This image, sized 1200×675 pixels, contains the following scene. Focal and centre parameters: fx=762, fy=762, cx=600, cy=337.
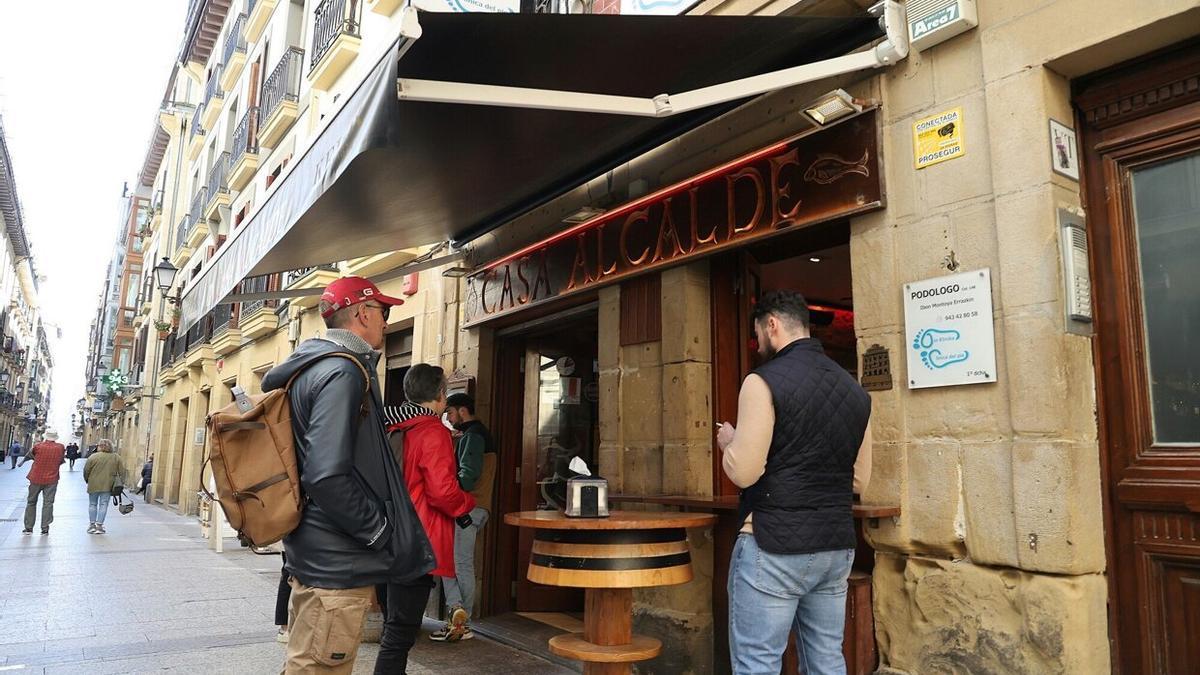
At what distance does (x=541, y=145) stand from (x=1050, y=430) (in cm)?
329

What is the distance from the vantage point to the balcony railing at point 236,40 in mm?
18734

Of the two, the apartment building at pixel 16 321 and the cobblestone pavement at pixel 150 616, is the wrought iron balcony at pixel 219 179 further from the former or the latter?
the apartment building at pixel 16 321

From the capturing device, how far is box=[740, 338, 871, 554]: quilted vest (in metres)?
2.71

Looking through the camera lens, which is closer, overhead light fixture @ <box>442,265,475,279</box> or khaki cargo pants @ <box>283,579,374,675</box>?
khaki cargo pants @ <box>283,579,374,675</box>

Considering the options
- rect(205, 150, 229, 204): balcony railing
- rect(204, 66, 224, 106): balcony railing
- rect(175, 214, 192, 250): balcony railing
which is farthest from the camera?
rect(175, 214, 192, 250): balcony railing

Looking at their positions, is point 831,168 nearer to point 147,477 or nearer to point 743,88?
point 743,88

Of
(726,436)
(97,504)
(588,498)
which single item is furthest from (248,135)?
(726,436)

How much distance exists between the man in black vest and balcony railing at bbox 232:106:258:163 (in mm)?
15343

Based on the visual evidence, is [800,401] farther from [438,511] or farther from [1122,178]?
[438,511]

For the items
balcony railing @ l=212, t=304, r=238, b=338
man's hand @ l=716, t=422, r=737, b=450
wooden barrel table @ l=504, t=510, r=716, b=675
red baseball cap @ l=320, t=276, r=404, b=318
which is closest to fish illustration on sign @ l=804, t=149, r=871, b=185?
man's hand @ l=716, t=422, r=737, b=450

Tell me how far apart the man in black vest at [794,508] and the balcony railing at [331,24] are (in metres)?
9.76

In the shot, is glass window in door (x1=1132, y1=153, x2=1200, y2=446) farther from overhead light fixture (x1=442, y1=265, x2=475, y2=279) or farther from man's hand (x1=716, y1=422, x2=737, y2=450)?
overhead light fixture (x1=442, y1=265, x2=475, y2=279)

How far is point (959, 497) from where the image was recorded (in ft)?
10.4

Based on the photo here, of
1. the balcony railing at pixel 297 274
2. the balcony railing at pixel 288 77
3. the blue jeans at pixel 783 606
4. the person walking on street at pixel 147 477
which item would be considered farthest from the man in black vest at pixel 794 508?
the person walking on street at pixel 147 477
